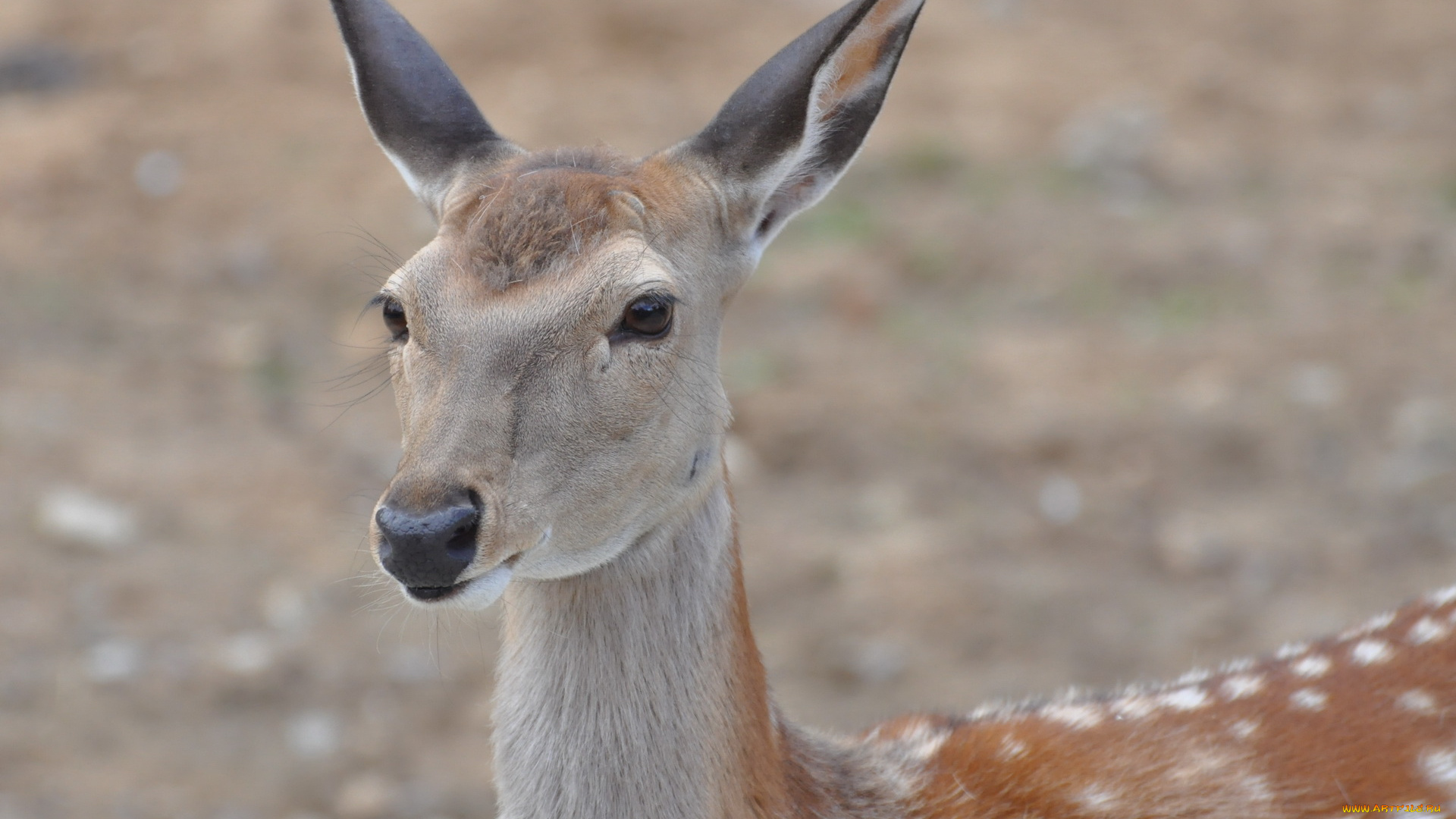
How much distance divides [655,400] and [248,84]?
23.4 feet

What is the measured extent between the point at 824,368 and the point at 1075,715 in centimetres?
365

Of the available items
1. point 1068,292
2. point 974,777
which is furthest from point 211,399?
point 974,777

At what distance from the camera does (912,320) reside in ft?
25.0

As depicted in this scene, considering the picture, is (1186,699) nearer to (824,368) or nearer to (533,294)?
(533,294)

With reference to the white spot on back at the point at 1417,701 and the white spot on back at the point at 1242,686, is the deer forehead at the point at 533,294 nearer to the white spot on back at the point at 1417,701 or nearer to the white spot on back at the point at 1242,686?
the white spot on back at the point at 1242,686

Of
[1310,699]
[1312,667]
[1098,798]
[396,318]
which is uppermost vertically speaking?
[396,318]

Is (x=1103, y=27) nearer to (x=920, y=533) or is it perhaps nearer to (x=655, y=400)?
(x=920, y=533)

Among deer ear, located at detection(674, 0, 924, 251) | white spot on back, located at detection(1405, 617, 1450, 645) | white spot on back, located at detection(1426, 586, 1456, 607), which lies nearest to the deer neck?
deer ear, located at detection(674, 0, 924, 251)

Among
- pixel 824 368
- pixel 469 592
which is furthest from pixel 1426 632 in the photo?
pixel 824 368

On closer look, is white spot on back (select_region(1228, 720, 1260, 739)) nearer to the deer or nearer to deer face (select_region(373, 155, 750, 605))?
the deer

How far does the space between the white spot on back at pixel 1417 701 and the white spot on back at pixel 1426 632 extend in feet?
0.63

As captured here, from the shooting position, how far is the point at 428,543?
8.91ft

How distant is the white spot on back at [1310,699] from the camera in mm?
3510

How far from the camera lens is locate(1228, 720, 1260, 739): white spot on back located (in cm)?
346
